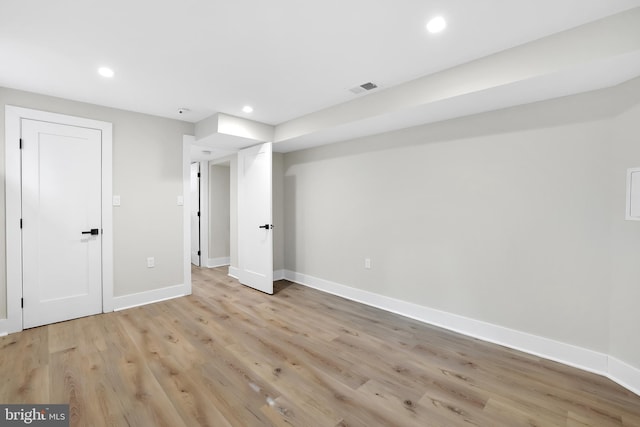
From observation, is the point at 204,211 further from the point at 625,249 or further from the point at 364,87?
the point at 625,249

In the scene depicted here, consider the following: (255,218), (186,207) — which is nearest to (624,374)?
(255,218)

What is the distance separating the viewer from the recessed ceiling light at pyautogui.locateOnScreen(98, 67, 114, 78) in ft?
8.10

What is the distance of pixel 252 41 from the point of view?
2.06 metres

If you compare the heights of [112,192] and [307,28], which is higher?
[307,28]

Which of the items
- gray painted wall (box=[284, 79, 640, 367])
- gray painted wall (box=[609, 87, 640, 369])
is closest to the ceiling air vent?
gray painted wall (box=[284, 79, 640, 367])

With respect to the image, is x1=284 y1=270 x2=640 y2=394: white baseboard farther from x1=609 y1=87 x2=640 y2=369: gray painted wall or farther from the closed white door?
the closed white door

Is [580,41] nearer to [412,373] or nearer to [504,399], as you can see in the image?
[504,399]

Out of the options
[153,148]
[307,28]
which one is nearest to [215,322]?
[153,148]

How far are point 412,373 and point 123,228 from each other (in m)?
3.59

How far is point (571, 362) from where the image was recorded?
2324 millimetres

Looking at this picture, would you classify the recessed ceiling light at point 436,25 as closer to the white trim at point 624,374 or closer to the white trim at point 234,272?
the white trim at point 624,374

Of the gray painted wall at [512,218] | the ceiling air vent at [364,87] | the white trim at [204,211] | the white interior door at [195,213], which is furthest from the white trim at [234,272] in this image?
the ceiling air vent at [364,87]

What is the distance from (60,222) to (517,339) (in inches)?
Answer: 189

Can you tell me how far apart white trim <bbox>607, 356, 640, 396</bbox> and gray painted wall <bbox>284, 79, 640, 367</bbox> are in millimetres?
57
